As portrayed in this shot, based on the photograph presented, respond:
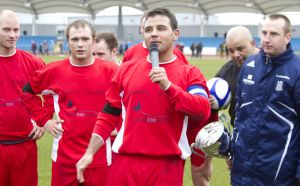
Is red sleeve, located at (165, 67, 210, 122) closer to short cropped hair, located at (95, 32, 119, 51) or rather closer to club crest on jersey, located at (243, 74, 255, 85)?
club crest on jersey, located at (243, 74, 255, 85)

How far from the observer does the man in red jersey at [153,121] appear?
372 cm

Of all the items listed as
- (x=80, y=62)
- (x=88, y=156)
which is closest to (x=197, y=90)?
(x=88, y=156)

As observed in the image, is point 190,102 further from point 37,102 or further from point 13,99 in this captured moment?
point 13,99

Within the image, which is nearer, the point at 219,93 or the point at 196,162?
the point at 219,93

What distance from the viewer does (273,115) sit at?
13.1ft

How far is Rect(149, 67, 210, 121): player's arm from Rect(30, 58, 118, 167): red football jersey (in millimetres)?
1320

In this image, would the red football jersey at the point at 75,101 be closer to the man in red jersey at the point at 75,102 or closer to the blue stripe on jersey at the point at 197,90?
the man in red jersey at the point at 75,102

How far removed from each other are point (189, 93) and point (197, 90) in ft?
0.34

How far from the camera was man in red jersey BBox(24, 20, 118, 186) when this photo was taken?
475 centimetres

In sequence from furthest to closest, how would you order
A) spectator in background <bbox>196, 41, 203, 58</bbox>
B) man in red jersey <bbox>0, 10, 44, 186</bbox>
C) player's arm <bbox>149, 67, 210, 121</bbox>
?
spectator in background <bbox>196, 41, 203, 58</bbox>, man in red jersey <bbox>0, 10, 44, 186</bbox>, player's arm <bbox>149, 67, 210, 121</bbox>

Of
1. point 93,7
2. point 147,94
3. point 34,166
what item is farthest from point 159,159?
point 93,7

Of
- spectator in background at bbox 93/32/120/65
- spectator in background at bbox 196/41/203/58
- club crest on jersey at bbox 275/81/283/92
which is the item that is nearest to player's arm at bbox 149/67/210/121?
club crest on jersey at bbox 275/81/283/92

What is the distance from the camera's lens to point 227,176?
25.7ft

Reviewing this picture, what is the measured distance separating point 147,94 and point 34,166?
6.75 feet
